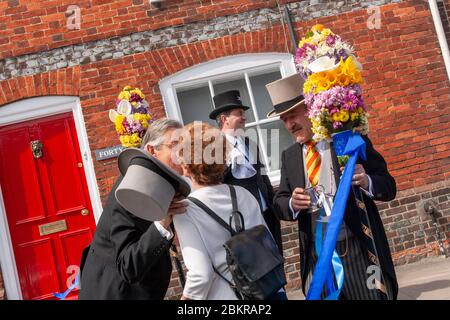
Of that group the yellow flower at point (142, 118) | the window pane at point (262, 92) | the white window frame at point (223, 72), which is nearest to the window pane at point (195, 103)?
the white window frame at point (223, 72)

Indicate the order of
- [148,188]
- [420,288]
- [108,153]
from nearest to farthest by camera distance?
[148,188], [420,288], [108,153]

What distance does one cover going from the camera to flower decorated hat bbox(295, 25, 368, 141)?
377 centimetres

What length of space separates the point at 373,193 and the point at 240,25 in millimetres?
4641

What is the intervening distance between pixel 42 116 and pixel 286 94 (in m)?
4.33

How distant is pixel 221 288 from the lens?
9.96 ft

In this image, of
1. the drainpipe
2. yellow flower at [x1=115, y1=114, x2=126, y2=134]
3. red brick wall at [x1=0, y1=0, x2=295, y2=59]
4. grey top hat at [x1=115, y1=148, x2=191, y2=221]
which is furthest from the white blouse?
the drainpipe

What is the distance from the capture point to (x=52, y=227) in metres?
7.60

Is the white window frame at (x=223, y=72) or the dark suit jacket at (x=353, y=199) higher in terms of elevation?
the white window frame at (x=223, y=72)

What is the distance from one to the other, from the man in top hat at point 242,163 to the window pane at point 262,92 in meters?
2.49

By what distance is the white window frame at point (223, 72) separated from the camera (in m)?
7.75

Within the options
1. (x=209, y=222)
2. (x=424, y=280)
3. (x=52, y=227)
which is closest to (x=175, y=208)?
(x=209, y=222)

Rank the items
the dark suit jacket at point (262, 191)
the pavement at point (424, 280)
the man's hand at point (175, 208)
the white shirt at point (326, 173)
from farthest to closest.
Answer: the pavement at point (424, 280)
the dark suit jacket at point (262, 191)
the white shirt at point (326, 173)
the man's hand at point (175, 208)

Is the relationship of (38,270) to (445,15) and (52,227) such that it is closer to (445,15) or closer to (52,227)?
(52,227)

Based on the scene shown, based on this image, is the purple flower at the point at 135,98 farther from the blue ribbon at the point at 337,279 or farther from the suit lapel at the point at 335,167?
the blue ribbon at the point at 337,279
